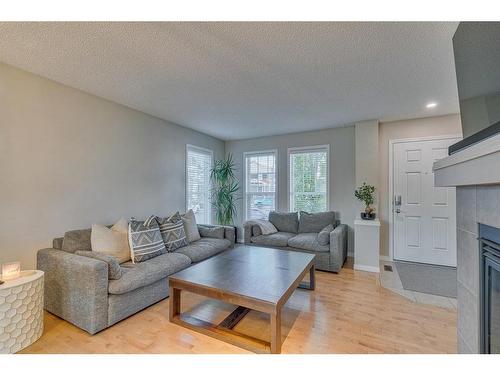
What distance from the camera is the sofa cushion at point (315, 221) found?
3.87 m

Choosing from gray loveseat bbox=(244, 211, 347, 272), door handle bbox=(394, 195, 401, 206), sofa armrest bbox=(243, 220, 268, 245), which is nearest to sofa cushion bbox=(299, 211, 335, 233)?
gray loveseat bbox=(244, 211, 347, 272)

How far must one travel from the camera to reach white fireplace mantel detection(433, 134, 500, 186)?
79 cm

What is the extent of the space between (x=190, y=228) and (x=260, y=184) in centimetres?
199

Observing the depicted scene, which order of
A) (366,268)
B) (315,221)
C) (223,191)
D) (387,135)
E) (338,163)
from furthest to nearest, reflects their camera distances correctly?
(223,191)
(338,163)
(315,221)
(387,135)
(366,268)

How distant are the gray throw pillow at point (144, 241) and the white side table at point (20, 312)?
79 cm

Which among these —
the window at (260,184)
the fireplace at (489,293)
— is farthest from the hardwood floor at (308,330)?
the window at (260,184)

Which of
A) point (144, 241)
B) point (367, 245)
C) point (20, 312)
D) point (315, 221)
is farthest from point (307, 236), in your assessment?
point (20, 312)

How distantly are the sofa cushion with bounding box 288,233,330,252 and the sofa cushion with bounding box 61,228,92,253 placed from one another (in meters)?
2.64

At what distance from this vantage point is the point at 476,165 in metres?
0.93

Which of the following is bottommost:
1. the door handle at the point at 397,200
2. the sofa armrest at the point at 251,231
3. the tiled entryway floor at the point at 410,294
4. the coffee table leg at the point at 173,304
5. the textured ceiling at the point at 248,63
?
the tiled entryway floor at the point at 410,294

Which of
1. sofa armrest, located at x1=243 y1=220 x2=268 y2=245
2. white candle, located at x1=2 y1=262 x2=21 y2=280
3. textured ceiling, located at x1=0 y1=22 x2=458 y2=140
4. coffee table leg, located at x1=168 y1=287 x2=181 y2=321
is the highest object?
textured ceiling, located at x1=0 y1=22 x2=458 y2=140

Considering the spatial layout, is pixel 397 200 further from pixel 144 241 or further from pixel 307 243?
pixel 144 241

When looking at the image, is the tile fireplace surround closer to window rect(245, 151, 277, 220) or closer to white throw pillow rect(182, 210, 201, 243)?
white throw pillow rect(182, 210, 201, 243)

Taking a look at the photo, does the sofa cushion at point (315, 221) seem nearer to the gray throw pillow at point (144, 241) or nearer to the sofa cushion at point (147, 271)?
the sofa cushion at point (147, 271)
